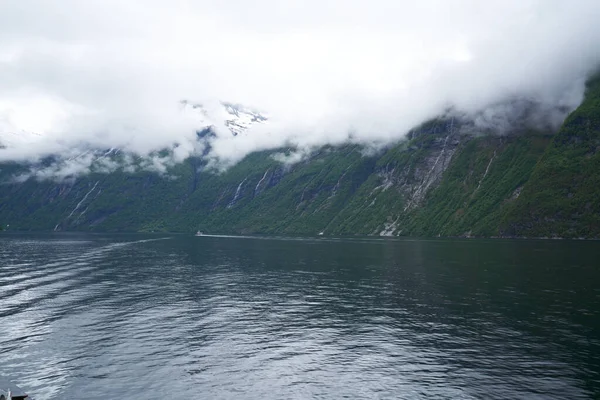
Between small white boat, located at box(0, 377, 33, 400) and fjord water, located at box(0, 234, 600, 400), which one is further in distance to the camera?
fjord water, located at box(0, 234, 600, 400)

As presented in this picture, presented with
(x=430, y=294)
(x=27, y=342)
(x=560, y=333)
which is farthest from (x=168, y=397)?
(x=430, y=294)

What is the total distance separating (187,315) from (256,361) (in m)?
25.2

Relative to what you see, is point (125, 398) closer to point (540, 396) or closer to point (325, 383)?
point (325, 383)

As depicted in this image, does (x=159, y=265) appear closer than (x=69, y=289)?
No

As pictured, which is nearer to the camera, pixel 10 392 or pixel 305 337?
pixel 10 392

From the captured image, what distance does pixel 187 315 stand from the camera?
224ft

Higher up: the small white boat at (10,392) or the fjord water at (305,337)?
the small white boat at (10,392)

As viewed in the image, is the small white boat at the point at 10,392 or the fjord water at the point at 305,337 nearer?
the small white boat at the point at 10,392

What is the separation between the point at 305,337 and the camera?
5531cm

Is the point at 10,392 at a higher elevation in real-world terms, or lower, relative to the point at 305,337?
higher

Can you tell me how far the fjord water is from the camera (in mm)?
39469

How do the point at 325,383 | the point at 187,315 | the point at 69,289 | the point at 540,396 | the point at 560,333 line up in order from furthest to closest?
the point at 69,289
the point at 187,315
the point at 560,333
the point at 325,383
the point at 540,396

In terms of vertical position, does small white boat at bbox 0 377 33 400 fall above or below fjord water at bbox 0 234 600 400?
above

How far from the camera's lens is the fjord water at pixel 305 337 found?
129ft
